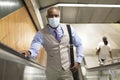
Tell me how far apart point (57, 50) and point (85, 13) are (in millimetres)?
8333

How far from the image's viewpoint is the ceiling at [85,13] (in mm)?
9998

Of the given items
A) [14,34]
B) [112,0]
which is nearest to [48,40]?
[14,34]

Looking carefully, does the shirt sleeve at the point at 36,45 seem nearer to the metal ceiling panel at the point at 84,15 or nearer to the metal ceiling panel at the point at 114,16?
the metal ceiling panel at the point at 84,15

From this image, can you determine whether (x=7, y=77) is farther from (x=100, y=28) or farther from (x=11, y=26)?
(x=100, y=28)

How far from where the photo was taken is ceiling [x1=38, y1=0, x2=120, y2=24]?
32.8ft

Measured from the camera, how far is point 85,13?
1158cm

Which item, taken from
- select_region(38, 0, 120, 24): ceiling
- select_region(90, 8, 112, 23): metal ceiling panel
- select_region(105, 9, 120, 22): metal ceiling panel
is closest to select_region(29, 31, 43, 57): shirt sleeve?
select_region(38, 0, 120, 24): ceiling

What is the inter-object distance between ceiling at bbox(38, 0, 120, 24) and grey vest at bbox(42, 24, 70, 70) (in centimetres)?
613

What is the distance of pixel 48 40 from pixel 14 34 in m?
2.45

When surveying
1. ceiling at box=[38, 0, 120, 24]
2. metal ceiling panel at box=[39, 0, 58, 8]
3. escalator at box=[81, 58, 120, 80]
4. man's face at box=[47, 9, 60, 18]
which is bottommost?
escalator at box=[81, 58, 120, 80]

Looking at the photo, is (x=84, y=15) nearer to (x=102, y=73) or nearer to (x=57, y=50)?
(x=102, y=73)

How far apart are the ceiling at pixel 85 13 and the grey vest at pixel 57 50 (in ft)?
20.1


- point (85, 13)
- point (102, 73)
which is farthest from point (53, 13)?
point (85, 13)

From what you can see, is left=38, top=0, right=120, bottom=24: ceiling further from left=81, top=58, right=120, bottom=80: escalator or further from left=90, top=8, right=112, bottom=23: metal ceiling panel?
left=81, top=58, right=120, bottom=80: escalator
